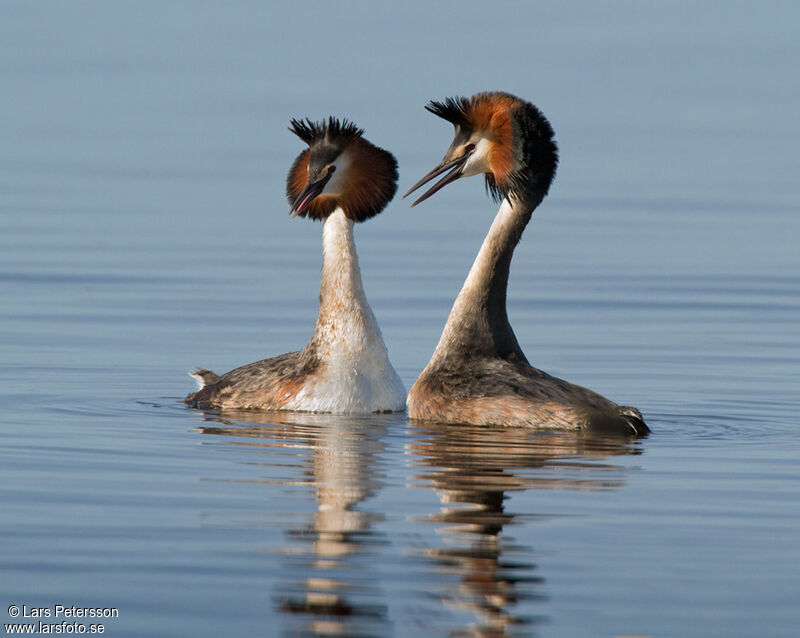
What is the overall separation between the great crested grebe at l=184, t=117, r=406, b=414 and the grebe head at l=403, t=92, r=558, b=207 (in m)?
0.60

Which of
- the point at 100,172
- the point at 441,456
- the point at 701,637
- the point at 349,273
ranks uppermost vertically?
the point at 100,172

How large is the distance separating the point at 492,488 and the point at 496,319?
2.94 meters

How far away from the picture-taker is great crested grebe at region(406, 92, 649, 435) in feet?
41.0

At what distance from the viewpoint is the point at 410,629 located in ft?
25.2

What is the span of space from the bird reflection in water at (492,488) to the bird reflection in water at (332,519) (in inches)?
11.9

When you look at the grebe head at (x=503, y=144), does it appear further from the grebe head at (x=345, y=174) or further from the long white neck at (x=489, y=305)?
the grebe head at (x=345, y=174)

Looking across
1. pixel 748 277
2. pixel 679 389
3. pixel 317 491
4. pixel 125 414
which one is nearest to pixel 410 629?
pixel 317 491

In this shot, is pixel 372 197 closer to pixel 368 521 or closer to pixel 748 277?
pixel 368 521

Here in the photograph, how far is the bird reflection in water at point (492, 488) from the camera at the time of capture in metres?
8.08

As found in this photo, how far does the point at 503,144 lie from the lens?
13391 millimetres

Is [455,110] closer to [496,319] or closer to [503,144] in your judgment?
[503,144]

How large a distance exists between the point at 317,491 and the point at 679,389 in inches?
198

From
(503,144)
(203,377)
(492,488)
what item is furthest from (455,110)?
(492,488)

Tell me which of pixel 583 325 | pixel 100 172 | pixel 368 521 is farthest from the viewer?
pixel 100 172
